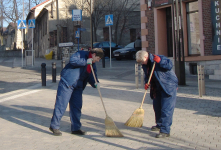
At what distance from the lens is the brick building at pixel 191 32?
14.2 metres

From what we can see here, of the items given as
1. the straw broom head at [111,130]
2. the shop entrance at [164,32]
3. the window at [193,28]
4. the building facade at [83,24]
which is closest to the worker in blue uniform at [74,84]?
the straw broom head at [111,130]

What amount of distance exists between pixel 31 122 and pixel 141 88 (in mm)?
5695

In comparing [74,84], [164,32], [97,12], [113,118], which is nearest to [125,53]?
[164,32]

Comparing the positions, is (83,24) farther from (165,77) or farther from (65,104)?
(165,77)

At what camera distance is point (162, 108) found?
17.6 ft

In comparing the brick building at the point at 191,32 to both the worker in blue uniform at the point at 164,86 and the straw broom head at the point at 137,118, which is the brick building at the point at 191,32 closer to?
the straw broom head at the point at 137,118

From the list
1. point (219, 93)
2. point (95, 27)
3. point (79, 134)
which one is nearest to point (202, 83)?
point (219, 93)

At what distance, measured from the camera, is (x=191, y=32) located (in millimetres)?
15773

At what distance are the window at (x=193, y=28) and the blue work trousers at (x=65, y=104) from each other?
36.1ft

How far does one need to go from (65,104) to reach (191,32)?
38.2 ft

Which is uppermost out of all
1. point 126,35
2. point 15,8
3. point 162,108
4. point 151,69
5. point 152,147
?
point 15,8

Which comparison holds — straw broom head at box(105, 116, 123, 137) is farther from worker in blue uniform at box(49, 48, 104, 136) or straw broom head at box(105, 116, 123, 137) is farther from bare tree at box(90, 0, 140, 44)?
bare tree at box(90, 0, 140, 44)

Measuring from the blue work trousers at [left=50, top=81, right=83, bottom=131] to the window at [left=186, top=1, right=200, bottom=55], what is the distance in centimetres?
1101

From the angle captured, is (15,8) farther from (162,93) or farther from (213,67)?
(162,93)
